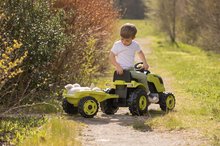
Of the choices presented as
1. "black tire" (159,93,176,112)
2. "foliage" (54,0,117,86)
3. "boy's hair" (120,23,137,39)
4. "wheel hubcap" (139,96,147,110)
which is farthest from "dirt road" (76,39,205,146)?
"foliage" (54,0,117,86)

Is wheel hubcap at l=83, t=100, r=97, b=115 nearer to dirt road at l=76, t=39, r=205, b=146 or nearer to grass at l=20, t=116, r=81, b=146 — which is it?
dirt road at l=76, t=39, r=205, b=146

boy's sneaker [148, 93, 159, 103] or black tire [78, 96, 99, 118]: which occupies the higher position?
boy's sneaker [148, 93, 159, 103]

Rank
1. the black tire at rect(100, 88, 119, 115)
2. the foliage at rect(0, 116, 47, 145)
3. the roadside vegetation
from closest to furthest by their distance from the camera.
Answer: the foliage at rect(0, 116, 47, 145) < the roadside vegetation < the black tire at rect(100, 88, 119, 115)

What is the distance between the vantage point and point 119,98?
432 inches

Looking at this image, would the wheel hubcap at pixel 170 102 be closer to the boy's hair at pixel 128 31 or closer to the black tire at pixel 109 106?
the black tire at pixel 109 106

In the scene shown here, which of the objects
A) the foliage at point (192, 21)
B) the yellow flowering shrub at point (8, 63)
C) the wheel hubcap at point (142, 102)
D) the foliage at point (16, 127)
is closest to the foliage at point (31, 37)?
the yellow flowering shrub at point (8, 63)

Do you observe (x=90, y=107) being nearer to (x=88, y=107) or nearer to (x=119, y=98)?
(x=88, y=107)

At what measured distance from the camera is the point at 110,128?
9305mm

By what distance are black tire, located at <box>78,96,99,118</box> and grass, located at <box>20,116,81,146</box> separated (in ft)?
2.28

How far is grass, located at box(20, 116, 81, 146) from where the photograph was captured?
7816mm

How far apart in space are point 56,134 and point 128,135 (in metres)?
1.14

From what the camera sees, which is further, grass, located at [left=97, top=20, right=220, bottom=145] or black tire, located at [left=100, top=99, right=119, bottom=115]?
black tire, located at [left=100, top=99, right=119, bottom=115]

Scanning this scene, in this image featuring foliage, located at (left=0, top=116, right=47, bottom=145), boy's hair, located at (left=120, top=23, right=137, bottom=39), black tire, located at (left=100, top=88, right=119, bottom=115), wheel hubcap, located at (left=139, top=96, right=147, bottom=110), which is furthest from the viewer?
black tire, located at (left=100, top=88, right=119, bottom=115)

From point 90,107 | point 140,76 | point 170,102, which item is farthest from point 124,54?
point 170,102
